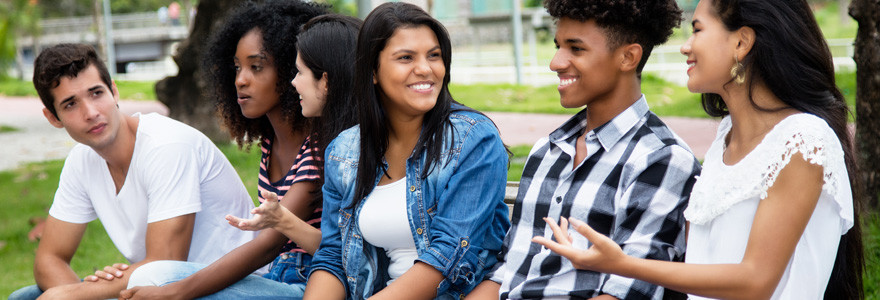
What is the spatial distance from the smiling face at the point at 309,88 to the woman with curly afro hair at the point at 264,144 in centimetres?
11

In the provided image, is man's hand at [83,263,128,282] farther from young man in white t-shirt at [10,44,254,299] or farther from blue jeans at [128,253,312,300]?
blue jeans at [128,253,312,300]

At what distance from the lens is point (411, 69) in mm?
2629

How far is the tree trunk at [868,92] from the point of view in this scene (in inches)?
140

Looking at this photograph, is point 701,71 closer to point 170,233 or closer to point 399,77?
point 399,77

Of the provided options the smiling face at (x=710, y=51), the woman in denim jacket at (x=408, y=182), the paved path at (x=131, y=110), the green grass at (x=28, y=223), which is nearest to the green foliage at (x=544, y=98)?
the paved path at (x=131, y=110)

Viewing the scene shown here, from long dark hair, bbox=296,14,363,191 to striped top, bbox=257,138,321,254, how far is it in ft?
0.12

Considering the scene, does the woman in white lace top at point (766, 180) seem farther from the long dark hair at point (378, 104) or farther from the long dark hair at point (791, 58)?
the long dark hair at point (378, 104)

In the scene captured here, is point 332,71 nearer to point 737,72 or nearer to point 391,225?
point 391,225

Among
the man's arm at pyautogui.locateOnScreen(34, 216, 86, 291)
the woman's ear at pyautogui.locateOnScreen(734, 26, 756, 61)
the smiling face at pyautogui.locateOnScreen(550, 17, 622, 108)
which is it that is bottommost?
the man's arm at pyautogui.locateOnScreen(34, 216, 86, 291)

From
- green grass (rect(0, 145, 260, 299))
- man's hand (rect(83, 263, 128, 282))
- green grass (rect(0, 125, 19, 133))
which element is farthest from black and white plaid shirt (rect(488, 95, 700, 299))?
green grass (rect(0, 125, 19, 133))

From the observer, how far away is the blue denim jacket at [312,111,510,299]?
2.51m

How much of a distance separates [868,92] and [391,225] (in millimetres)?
2271

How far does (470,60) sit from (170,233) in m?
18.5

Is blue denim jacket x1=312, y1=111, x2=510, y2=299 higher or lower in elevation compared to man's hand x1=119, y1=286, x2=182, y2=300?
higher
